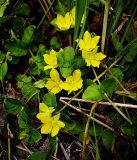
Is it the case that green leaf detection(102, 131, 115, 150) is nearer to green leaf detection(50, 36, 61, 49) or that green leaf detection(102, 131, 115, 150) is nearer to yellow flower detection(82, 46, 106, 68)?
yellow flower detection(82, 46, 106, 68)

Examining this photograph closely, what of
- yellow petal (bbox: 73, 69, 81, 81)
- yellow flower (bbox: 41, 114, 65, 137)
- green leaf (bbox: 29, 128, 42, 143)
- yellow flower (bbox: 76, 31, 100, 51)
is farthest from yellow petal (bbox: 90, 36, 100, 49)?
green leaf (bbox: 29, 128, 42, 143)

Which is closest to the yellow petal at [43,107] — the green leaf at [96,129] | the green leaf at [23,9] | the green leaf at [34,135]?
the green leaf at [34,135]

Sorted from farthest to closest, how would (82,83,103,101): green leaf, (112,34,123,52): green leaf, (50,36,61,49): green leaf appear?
1. (50,36,61,49): green leaf
2. (112,34,123,52): green leaf
3. (82,83,103,101): green leaf

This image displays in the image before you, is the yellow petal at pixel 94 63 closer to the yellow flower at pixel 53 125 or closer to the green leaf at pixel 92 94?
the green leaf at pixel 92 94

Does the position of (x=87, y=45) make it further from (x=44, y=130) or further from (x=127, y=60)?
(x=44, y=130)

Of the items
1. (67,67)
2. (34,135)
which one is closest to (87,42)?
(67,67)

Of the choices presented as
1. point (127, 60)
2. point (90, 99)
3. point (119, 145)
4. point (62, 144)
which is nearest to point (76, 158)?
point (62, 144)

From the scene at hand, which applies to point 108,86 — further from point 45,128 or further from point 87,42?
point 45,128
